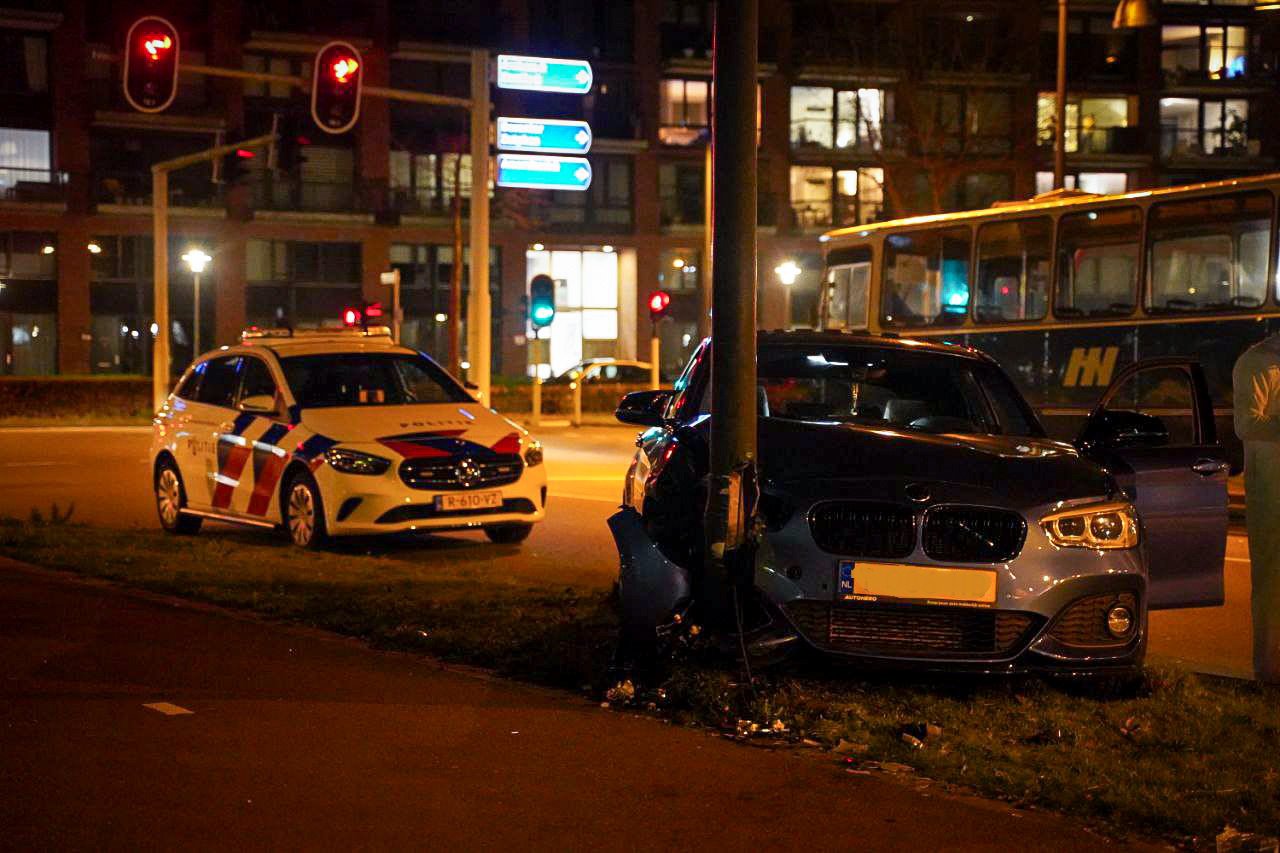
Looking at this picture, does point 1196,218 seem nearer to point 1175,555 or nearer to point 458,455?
point 458,455

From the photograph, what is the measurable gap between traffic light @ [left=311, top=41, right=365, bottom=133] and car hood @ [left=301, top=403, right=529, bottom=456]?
9.82 meters

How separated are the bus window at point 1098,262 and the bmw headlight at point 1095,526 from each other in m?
14.2

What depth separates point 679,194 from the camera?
67875 millimetres

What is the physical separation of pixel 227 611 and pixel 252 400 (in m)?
4.50

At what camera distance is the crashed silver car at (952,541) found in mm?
7117

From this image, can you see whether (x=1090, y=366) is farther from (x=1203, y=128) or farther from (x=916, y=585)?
(x=1203, y=128)

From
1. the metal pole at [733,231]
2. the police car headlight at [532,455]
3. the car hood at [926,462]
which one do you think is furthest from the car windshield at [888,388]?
the police car headlight at [532,455]

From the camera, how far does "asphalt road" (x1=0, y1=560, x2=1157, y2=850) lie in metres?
5.52

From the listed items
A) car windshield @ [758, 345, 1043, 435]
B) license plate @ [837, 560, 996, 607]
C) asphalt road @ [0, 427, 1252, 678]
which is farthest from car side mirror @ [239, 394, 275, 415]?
license plate @ [837, 560, 996, 607]

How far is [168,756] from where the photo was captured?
649 cm

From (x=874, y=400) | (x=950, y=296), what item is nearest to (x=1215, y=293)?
(x=950, y=296)

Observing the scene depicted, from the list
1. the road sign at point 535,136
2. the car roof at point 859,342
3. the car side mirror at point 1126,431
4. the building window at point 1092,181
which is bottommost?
the car side mirror at point 1126,431

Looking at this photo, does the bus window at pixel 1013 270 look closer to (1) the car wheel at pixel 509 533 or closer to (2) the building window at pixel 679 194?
(1) the car wheel at pixel 509 533

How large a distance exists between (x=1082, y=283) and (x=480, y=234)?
28.5ft
